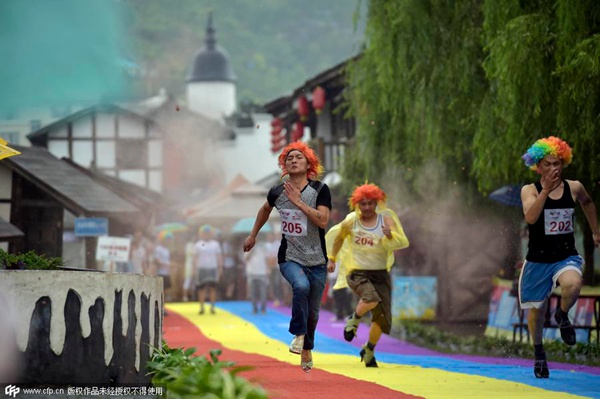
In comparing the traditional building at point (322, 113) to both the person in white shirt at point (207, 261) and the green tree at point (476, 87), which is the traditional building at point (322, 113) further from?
the green tree at point (476, 87)

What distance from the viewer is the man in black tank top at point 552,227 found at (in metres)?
12.3

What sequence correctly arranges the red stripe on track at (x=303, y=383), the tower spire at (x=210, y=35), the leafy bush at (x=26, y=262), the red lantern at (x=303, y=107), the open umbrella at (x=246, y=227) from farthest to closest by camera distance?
the tower spire at (x=210, y=35) → the open umbrella at (x=246, y=227) → the red lantern at (x=303, y=107) → the red stripe on track at (x=303, y=383) → the leafy bush at (x=26, y=262)

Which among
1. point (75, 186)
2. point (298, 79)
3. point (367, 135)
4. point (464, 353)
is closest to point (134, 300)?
point (464, 353)

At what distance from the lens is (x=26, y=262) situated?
10477 millimetres

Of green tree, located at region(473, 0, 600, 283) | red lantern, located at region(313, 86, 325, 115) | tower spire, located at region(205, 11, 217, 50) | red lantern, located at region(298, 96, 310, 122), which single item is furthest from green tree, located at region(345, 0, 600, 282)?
tower spire, located at region(205, 11, 217, 50)

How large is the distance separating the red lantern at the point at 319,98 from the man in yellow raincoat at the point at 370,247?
83.8ft

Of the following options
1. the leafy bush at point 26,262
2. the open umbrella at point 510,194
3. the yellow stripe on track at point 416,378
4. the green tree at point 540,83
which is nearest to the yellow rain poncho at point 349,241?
the yellow stripe on track at point 416,378

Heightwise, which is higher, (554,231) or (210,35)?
(210,35)

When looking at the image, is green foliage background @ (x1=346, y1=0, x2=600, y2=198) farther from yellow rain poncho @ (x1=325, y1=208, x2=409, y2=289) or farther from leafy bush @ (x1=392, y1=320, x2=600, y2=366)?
leafy bush @ (x1=392, y1=320, x2=600, y2=366)

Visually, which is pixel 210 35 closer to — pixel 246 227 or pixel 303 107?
pixel 246 227

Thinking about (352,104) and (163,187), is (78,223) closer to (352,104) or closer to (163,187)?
(352,104)

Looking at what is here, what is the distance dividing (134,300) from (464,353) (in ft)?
32.7

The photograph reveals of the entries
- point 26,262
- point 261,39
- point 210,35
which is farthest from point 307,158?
point 261,39

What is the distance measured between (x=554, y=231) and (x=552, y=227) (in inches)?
1.7
